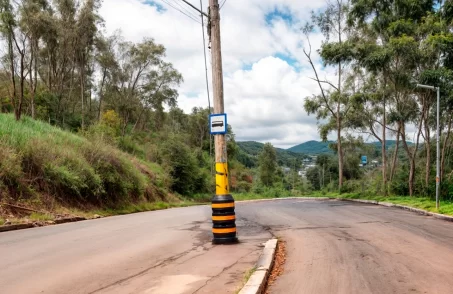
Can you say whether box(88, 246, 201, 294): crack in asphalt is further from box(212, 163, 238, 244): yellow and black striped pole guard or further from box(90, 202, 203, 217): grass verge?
box(90, 202, 203, 217): grass verge

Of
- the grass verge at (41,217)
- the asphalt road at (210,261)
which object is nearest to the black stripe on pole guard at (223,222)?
the asphalt road at (210,261)

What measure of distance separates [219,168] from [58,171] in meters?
11.5

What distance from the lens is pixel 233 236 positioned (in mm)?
9508

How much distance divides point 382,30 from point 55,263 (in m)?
28.0

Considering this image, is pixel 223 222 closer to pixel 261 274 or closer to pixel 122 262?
pixel 122 262

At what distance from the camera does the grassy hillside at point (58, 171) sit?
16.1m

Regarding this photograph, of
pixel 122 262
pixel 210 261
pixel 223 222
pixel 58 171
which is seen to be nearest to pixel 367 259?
pixel 210 261

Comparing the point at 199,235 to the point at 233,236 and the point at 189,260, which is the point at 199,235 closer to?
the point at 233,236

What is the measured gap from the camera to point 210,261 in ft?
24.9

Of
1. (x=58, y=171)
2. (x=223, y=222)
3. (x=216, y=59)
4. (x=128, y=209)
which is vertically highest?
(x=216, y=59)

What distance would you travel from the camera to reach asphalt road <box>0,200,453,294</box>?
591 cm

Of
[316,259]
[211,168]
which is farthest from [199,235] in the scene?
[211,168]

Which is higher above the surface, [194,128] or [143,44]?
[143,44]

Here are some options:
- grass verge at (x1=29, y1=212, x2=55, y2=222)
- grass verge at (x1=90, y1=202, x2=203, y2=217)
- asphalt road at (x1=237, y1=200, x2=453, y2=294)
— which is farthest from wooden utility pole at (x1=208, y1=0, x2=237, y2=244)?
grass verge at (x1=90, y1=202, x2=203, y2=217)
